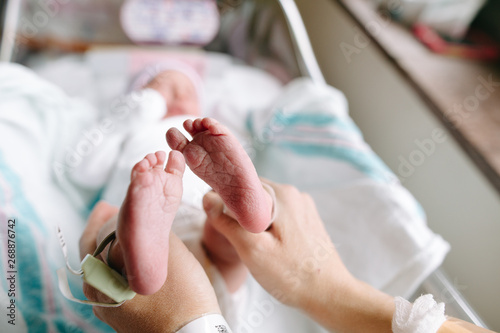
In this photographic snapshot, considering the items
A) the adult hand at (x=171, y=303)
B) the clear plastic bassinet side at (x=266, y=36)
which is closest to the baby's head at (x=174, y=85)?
the clear plastic bassinet side at (x=266, y=36)

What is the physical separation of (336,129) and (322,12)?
2.56ft

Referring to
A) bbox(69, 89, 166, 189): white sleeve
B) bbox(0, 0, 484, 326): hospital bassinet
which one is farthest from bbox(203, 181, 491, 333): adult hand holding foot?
bbox(0, 0, 484, 326): hospital bassinet

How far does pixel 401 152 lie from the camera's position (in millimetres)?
1144

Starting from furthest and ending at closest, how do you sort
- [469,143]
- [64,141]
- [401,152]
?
[401,152] → [469,143] → [64,141]

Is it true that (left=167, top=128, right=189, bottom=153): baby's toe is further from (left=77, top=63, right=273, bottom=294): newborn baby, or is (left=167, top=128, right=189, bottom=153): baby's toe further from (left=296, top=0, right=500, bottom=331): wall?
(left=296, top=0, right=500, bottom=331): wall

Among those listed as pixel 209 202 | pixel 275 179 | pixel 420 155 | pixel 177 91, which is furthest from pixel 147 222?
pixel 420 155

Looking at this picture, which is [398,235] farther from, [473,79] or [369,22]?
[369,22]

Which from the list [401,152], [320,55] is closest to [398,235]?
[401,152]

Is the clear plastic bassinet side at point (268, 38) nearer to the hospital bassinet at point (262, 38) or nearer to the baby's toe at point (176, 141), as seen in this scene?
the hospital bassinet at point (262, 38)

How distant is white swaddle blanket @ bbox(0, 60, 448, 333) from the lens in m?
0.54

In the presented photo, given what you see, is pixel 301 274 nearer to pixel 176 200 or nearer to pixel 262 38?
pixel 176 200

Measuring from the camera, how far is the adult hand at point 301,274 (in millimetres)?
503

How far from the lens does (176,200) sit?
392 millimetres

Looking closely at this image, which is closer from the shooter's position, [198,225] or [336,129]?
[198,225]
